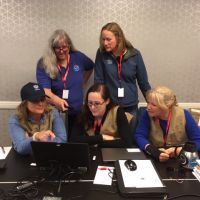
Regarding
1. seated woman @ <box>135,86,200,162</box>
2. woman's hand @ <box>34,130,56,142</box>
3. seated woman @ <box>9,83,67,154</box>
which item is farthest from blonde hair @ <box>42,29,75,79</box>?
seated woman @ <box>135,86,200,162</box>

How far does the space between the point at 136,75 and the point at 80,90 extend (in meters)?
0.63

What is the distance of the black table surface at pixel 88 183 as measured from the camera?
1.56 metres

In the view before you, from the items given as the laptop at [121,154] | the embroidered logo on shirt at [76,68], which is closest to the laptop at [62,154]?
the laptop at [121,154]

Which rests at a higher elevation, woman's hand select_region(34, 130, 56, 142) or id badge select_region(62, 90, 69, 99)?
id badge select_region(62, 90, 69, 99)

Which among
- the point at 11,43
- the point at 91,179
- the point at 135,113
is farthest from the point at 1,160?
the point at 11,43

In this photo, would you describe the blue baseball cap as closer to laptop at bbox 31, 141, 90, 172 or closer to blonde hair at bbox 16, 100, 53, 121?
blonde hair at bbox 16, 100, 53, 121

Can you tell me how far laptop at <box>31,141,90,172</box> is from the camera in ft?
5.48

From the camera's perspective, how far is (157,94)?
2297 millimetres

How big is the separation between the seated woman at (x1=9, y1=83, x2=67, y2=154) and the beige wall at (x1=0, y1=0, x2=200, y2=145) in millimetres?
1193

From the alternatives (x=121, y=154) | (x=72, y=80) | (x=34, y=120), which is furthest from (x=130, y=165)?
(x=72, y=80)

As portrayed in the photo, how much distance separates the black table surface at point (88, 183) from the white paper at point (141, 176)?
62 millimetres

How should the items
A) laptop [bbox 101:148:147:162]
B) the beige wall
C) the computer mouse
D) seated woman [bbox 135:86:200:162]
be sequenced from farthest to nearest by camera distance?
the beige wall → seated woman [bbox 135:86:200:162] → laptop [bbox 101:148:147:162] → the computer mouse

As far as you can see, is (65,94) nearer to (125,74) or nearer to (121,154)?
(125,74)

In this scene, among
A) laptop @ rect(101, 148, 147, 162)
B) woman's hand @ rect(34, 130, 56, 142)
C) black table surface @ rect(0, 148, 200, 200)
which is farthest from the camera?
Result: woman's hand @ rect(34, 130, 56, 142)
